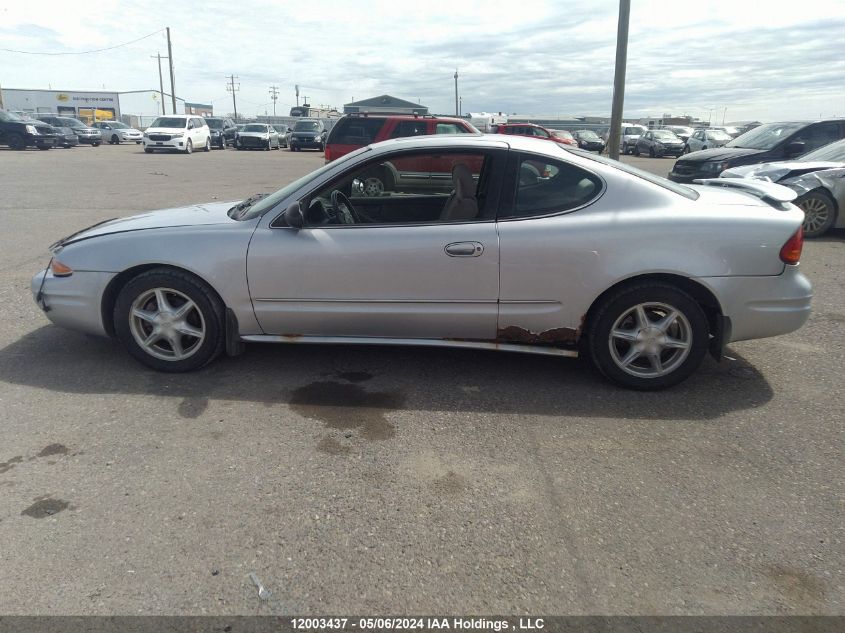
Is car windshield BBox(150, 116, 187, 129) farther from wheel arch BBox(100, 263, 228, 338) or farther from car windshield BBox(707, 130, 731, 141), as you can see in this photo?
wheel arch BBox(100, 263, 228, 338)

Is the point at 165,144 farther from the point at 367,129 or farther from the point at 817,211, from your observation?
the point at 817,211

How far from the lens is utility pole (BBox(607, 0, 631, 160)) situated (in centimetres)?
1329

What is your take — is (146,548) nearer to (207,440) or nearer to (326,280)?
(207,440)

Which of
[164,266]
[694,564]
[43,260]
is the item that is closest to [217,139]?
[43,260]

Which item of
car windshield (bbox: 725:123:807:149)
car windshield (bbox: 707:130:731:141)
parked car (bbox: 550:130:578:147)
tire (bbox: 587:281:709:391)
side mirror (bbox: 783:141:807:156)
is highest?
car windshield (bbox: 707:130:731:141)

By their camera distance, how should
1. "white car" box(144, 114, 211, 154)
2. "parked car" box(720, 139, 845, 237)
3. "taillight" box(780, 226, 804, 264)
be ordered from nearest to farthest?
"taillight" box(780, 226, 804, 264) → "parked car" box(720, 139, 845, 237) → "white car" box(144, 114, 211, 154)

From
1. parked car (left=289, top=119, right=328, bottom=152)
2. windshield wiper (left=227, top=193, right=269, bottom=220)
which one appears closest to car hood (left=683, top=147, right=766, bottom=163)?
windshield wiper (left=227, top=193, right=269, bottom=220)

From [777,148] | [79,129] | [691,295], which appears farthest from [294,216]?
[79,129]

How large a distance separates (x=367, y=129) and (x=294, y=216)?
980 centimetres

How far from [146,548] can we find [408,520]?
1.06 m

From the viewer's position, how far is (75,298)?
4.07 meters

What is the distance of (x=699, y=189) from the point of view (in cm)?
445

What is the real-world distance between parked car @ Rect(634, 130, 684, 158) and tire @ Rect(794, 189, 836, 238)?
2649 cm

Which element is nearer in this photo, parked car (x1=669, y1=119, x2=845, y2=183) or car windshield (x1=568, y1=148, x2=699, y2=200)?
car windshield (x1=568, y1=148, x2=699, y2=200)
